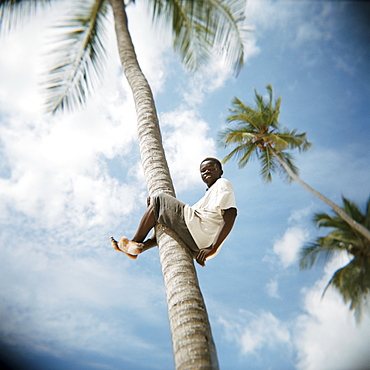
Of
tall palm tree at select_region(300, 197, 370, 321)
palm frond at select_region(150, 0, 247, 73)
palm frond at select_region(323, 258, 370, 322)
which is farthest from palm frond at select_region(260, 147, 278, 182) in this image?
palm frond at select_region(150, 0, 247, 73)

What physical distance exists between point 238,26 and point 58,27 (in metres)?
3.12

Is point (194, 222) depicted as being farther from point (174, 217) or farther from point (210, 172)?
point (210, 172)

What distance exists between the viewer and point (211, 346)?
2412mm

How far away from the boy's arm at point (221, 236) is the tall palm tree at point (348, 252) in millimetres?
10672

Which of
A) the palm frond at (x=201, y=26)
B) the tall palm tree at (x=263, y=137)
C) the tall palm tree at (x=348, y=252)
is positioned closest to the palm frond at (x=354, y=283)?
the tall palm tree at (x=348, y=252)

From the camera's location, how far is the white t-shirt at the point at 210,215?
10.8ft

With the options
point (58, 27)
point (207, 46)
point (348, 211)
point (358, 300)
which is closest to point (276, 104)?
point (348, 211)

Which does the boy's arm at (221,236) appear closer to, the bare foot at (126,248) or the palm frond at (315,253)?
the bare foot at (126,248)

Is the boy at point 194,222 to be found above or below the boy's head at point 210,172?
below

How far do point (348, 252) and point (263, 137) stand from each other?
5188mm

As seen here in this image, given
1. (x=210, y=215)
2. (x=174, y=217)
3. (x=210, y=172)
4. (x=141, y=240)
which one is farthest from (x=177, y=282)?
(x=210, y=172)

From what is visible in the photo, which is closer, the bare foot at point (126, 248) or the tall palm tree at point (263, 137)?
the bare foot at point (126, 248)

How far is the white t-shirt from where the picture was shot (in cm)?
329

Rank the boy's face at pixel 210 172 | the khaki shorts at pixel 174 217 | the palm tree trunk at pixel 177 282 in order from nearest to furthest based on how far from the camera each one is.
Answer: the palm tree trunk at pixel 177 282
the khaki shorts at pixel 174 217
the boy's face at pixel 210 172
